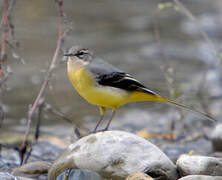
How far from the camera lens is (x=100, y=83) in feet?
21.5

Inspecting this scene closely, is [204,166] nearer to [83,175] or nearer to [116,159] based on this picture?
[116,159]

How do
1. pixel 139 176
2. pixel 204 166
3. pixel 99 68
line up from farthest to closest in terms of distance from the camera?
1. pixel 99 68
2. pixel 204 166
3. pixel 139 176

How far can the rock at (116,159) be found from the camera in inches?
238

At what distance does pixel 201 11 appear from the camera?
18719 mm

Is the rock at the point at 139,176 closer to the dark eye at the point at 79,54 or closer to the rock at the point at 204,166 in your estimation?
the rock at the point at 204,166

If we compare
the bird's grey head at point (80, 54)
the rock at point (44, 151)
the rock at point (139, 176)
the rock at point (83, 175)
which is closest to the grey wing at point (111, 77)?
the bird's grey head at point (80, 54)

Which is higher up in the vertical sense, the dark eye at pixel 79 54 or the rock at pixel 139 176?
the dark eye at pixel 79 54

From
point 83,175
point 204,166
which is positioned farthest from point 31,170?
point 204,166

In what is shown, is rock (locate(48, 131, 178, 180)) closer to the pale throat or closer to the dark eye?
the pale throat

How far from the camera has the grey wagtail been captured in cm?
642

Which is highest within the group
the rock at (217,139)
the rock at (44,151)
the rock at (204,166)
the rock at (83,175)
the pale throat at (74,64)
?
the pale throat at (74,64)

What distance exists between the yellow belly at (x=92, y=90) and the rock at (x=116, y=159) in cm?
49

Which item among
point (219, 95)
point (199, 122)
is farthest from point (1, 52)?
point (219, 95)

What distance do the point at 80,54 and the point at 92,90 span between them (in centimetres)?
64
